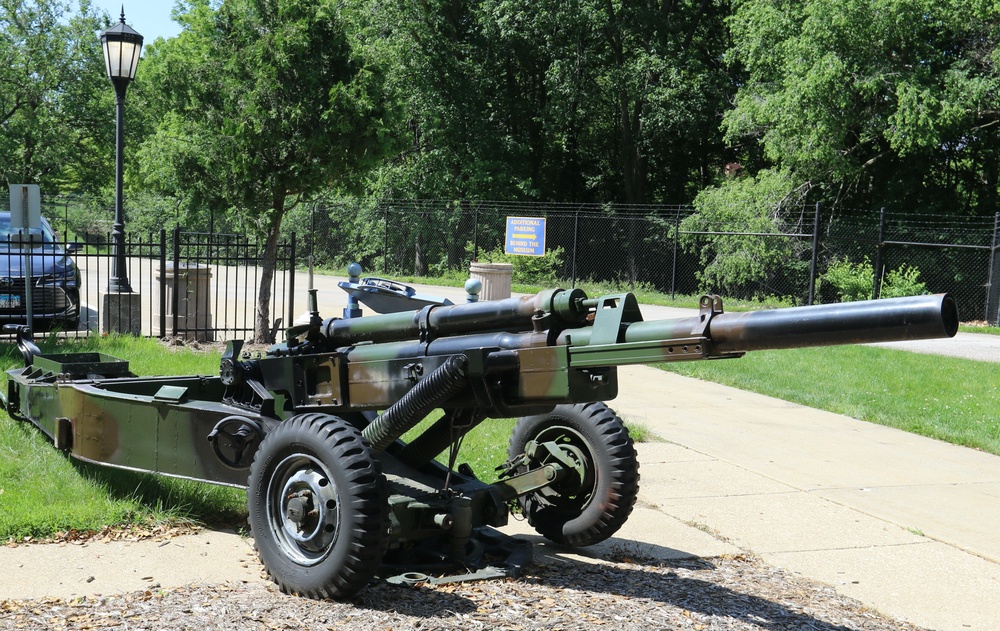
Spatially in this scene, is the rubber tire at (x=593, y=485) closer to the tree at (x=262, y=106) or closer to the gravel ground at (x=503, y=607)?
the gravel ground at (x=503, y=607)

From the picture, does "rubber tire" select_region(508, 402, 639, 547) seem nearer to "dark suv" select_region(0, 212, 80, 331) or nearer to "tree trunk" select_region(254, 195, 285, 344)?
"dark suv" select_region(0, 212, 80, 331)

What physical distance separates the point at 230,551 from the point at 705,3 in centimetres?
3116

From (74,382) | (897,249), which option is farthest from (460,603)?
(897,249)

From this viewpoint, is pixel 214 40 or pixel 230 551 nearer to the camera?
pixel 230 551

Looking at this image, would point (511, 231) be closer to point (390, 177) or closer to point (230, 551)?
point (390, 177)

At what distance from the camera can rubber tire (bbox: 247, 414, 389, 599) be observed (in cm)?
404

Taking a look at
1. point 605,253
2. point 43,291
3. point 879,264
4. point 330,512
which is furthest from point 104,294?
point 605,253

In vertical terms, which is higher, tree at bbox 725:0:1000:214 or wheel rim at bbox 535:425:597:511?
tree at bbox 725:0:1000:214

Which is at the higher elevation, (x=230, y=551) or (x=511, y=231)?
(x=511, y=231)

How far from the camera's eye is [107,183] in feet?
159

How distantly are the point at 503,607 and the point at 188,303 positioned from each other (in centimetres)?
1069

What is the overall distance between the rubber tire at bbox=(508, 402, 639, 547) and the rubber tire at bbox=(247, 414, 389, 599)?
130 centimetres

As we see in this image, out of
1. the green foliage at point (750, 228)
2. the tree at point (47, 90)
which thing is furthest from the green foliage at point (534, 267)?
the tree at point (47, 90)

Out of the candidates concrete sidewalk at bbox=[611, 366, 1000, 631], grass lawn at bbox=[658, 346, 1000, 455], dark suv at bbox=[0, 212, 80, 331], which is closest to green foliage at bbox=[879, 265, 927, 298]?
grass lawn at bbox=[658, 346, 1000, 455]
